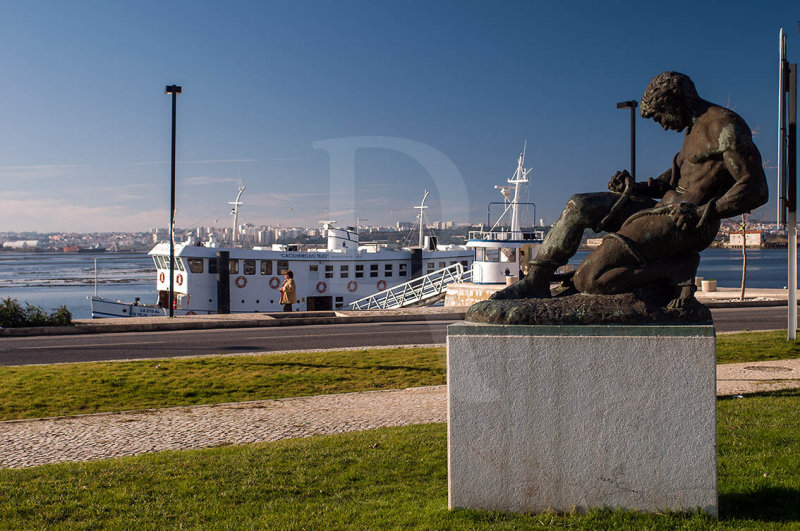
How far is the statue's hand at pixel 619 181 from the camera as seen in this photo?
17.3 ft

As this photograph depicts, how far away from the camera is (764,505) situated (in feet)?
15.8

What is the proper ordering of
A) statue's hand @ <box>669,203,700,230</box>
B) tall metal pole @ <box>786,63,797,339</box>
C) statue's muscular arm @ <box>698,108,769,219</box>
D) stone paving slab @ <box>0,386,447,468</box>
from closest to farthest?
statue's muscular arm @ <box>698,108,769,219</box> < statue's hand @ <box>669,203,700,230</box> < stone paving slab @ <box>0,386,447,468</box> < tall metal pole @ <box>786,63,797,339</box>

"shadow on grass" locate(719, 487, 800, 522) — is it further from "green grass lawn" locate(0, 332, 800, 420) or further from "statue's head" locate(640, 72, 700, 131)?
"green grass lawn" locate(0, 332, 800, 420)

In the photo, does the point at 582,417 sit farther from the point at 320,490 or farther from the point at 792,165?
the point at 792,165

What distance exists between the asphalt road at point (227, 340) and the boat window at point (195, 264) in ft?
56.8

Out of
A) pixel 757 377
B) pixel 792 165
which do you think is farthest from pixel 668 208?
pixel 792 165

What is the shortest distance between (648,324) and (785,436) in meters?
2.99

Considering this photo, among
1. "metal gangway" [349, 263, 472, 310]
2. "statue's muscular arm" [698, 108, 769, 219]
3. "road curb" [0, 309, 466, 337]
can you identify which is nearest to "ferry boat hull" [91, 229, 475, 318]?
"metal gangway" [349, 263, 472, 310]

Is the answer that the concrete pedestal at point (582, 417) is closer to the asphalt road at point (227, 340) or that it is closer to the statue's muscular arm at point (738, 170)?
the statue's muscular arm at point (738, 170)

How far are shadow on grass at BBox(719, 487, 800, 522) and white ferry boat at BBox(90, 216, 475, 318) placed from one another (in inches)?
1240

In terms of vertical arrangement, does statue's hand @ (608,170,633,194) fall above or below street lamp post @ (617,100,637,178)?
below

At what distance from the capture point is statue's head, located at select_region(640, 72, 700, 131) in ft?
16.6

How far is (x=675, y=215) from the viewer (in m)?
4.87

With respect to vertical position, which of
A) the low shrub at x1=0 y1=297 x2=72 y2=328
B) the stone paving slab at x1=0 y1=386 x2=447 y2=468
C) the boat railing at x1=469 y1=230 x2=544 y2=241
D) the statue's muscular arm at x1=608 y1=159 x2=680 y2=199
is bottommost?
the stone paving slab at x1=0 y1=386 x2=447 y2=468
